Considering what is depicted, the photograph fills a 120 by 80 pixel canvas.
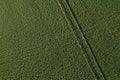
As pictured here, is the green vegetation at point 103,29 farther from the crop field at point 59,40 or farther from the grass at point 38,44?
the grass at point 38,44

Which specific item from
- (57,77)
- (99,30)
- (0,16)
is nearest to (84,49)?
(99,30)

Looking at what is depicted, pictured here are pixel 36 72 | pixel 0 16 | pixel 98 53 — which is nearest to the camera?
pixel 98 53

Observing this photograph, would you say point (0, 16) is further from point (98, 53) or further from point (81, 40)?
point (98, 53)

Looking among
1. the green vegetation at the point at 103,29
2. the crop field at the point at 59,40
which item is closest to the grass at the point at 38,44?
the crop field at the point at 59,40

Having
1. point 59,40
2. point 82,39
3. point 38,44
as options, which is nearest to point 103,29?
point 82,39

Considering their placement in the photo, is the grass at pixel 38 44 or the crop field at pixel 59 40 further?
the grass at pixel 38 44

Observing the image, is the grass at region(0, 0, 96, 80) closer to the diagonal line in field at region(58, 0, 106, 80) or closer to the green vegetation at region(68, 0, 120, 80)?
the diagonal line in field at region(58, 0, 106, 80)

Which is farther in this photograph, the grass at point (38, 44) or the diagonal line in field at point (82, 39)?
the grass at point (38, 44)

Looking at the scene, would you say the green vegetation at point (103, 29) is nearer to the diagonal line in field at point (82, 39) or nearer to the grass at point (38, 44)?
the diagonal line in field at point (82, 39)
